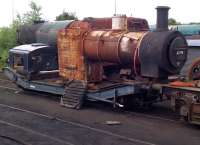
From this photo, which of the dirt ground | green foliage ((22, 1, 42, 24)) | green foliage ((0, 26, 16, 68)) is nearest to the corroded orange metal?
the dirt ground

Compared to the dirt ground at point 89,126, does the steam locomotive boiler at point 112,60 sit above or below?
above

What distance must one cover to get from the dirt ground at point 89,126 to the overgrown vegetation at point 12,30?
545 inches

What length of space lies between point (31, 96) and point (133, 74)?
497 centimetres

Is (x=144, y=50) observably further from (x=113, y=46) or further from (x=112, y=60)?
(x=112, y=60)

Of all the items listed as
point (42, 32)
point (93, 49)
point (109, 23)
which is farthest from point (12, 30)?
point (93, 49)

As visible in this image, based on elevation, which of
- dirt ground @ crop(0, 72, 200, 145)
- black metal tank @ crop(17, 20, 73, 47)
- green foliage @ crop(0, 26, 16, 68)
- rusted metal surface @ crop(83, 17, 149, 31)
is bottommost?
dirt ground @ crop(0, 72, 200, 145)

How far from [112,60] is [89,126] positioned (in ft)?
9.36

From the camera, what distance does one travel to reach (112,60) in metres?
13.9

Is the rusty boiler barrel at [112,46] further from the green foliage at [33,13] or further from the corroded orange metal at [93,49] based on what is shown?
the green foliage at [33,13]

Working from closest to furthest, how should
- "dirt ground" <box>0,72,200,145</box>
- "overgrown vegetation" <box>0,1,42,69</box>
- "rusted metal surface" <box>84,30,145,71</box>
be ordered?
1. "dirt ground" <box>0,72,200,145</box>
2. "rusted metal surface" <box>84,30,145,71</box>
3. "overgrown vegetation" <box>0,1,42,69</box>

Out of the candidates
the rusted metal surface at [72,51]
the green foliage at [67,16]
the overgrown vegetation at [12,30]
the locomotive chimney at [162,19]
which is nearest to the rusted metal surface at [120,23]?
the rusted metal surface at [72,51]

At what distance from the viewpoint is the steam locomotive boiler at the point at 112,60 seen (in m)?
12.6

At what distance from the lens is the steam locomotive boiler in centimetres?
1263

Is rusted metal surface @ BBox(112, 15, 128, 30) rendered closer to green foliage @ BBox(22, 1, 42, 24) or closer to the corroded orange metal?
the corroded orange metal
